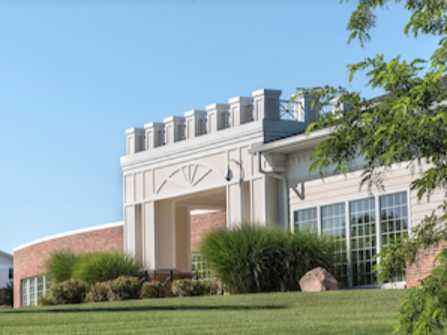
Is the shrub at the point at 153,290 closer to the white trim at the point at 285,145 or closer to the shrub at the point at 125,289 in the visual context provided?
the shrub at the point at 125,289

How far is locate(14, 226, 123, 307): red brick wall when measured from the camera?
1593 inches

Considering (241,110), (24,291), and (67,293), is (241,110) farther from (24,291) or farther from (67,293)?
(24,291)

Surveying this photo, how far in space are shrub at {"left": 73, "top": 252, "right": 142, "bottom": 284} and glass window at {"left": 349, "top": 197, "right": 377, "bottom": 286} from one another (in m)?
7.48

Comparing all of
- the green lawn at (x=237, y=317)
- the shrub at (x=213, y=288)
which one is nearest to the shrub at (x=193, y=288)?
the shrub at (x=213, y=288)

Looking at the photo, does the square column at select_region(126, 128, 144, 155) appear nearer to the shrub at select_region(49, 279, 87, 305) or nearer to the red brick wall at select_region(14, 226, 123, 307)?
the red brick wall at select_region(14, 226, 123, 307)

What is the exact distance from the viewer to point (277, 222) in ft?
105

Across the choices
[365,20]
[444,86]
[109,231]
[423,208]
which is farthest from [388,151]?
[109,231]

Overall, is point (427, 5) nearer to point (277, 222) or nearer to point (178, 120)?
point (277, 222)

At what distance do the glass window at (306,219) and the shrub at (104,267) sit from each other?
18.6ft

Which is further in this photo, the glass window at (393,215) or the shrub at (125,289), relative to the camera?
the shrub at (125,289)

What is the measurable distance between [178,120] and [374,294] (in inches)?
588

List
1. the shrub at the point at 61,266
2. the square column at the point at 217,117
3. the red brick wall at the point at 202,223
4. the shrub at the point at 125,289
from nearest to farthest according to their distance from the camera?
the shrub at the point at 125,289 → the square column at the point at 217,117 → the shrub at the point at 61,266 → the red brick wall at the point at 202,223

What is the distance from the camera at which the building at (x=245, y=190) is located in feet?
94.8

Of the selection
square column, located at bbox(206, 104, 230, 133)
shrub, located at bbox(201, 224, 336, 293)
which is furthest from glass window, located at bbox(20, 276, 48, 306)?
shrub, located at bbox(201, 224, 336, 293)
